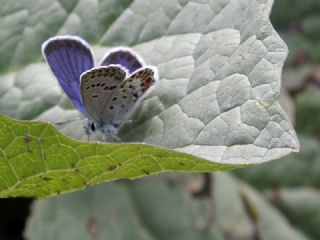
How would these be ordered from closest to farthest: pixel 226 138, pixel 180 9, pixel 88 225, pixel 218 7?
pixel 226 138 → pixel 218 7 → pixel 180 9 → pixel 88 225

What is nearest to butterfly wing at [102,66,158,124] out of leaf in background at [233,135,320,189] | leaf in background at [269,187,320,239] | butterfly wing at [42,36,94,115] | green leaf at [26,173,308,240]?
butterfly wing at [42,36,94,115]

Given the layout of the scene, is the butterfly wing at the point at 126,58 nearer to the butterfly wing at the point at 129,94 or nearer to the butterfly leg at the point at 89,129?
the butterfly wing at the point at 129,94

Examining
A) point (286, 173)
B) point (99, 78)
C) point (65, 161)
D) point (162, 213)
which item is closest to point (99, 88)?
point (99, 78)

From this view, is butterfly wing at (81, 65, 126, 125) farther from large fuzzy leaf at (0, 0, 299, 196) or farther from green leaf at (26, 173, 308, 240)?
green leaf at (26, 173, 308, 240)

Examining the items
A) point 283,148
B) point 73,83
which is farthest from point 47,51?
point 283,148

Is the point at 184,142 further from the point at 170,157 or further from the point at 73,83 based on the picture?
the point at 73,83
